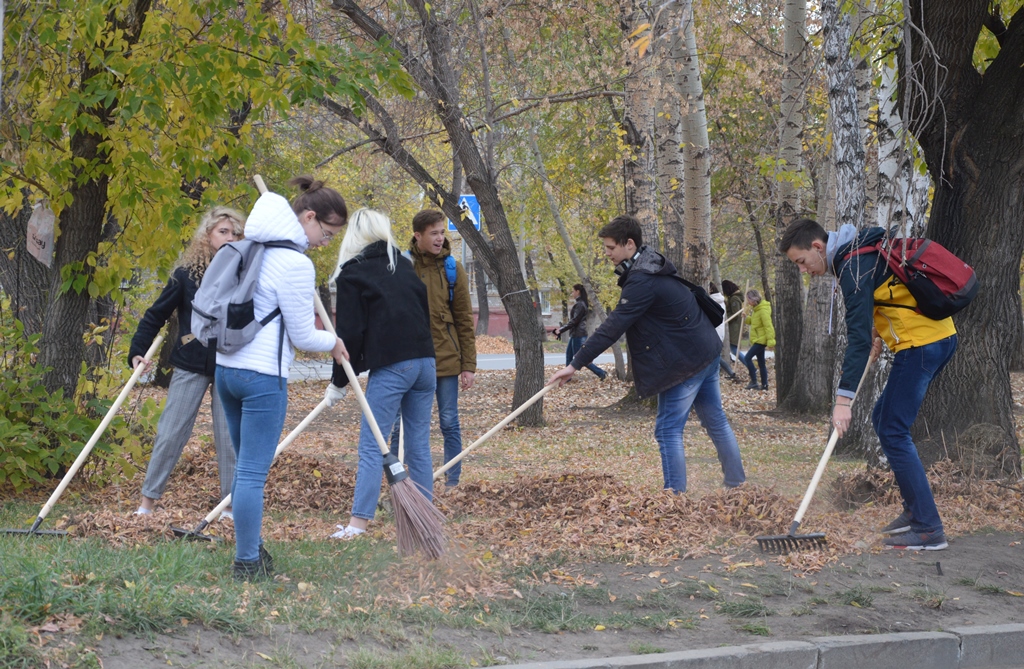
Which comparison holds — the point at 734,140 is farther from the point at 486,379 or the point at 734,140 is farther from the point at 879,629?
the point at 879,629

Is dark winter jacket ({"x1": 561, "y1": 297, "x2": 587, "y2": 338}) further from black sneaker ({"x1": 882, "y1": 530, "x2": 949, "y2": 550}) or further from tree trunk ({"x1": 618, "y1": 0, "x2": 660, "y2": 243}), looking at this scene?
black sneaker ({"x1": 882, "y1": 530, "x2": 949, "y2": 550})

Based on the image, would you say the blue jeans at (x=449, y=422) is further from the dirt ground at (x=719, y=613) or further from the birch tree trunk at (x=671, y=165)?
the birch tree trunk at (x=671, y=165)

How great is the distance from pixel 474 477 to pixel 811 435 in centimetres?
532

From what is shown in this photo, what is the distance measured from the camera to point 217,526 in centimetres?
579

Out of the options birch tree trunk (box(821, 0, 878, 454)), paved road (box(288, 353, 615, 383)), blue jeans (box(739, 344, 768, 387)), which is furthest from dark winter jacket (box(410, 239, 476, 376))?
blue jeans (box(739, 344, 768, 387))

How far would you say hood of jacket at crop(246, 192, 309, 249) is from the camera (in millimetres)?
4512

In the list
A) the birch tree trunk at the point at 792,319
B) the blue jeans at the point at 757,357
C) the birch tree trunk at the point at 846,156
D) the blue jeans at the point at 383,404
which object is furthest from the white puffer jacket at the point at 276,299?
the blue jeans at the point at 757,357

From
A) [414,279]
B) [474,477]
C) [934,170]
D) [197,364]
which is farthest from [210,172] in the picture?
[934,170]

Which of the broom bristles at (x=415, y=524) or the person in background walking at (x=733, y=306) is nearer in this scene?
the broom bristles at (x=415, y=524)

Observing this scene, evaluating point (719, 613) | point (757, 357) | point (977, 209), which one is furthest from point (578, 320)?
point (719, 613)

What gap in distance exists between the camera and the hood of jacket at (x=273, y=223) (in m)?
4.51

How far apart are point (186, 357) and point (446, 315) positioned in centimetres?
193

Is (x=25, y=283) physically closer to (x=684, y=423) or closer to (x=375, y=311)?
(x=375, y=311)

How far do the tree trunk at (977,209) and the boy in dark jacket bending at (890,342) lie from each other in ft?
4.65
